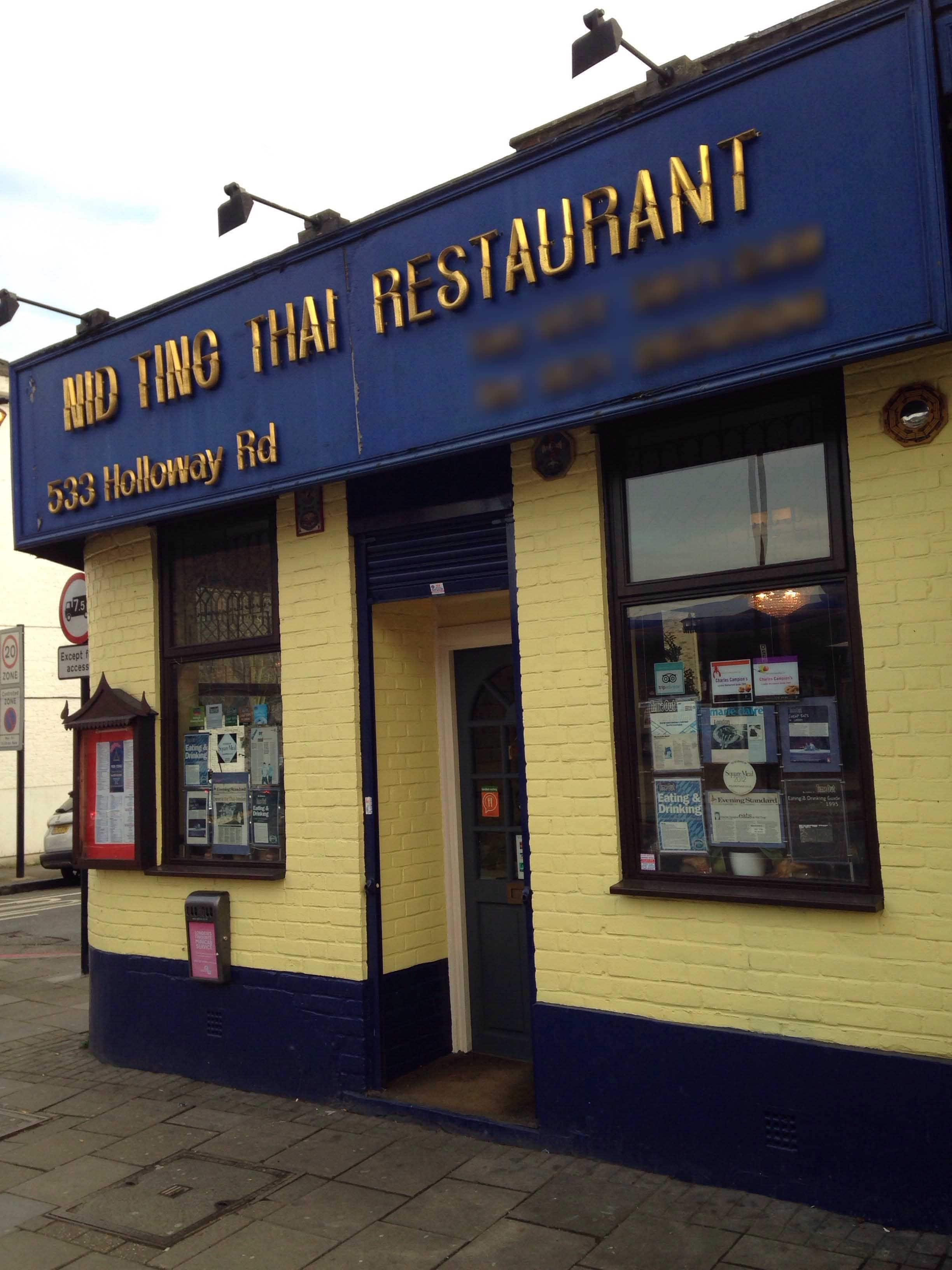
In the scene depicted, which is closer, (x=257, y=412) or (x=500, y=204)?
(x=500, y=204)

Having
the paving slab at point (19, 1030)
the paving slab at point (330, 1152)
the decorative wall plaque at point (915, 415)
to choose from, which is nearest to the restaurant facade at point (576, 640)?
the decorative wall plaque at point (915, 415)

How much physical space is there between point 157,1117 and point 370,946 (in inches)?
61.7

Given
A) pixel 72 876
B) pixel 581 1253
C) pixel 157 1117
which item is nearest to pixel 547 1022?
pixel 581 1253

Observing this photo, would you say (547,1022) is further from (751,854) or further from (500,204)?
(500,204)

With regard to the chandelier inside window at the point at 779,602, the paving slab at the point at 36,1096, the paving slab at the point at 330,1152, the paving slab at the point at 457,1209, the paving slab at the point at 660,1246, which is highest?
the chandelier inside window at the point at 779,602

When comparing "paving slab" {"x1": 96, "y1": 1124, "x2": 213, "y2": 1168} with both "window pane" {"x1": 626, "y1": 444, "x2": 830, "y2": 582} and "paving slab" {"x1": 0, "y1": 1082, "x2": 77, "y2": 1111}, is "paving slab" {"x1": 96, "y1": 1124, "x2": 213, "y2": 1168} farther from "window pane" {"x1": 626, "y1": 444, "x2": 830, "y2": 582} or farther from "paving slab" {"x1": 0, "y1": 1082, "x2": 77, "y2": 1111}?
"window pane" {"x1": 626, "y1": 444, "x2": 830, "y2": 582}

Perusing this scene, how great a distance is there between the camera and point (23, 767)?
20.0m

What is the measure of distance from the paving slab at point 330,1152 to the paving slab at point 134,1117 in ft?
3.44

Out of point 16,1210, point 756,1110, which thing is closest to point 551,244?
point 756,1110

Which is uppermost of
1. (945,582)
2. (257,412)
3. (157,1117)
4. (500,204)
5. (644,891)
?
(500,204)

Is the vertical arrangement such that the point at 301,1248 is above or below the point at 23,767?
below

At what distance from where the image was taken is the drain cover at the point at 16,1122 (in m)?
6.61

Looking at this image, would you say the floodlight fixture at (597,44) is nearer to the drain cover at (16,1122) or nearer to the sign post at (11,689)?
the drain cover at (16,1122)

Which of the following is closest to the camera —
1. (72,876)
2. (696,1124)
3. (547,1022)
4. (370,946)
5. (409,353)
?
(696,1124)
